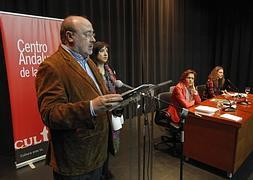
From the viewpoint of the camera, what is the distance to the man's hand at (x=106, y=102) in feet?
3.27

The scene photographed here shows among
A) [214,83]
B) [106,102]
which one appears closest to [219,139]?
[214,83]

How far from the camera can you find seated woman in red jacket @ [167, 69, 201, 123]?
2.98 m

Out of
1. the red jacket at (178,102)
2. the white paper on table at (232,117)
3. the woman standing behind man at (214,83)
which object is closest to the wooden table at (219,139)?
the white paper on table at (232,117)

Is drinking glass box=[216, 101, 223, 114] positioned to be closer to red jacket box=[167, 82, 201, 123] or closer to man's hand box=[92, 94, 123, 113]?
red jacket box=[167, 82, 201, 123]

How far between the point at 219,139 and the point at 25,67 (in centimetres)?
235

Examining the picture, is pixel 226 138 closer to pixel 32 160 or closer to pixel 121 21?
pixel 32 160

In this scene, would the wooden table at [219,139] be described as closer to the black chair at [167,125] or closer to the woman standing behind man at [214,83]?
the black chair at [167,125]

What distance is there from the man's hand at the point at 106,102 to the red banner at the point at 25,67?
190cm

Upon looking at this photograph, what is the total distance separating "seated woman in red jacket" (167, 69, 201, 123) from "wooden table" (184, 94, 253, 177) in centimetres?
20

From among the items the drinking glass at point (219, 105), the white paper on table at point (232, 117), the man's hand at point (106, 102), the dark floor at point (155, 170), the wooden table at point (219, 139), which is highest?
the man's hand at point (106, 102)

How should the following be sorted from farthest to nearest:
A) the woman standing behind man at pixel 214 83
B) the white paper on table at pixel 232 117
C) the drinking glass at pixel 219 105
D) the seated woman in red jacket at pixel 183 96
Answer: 1. the woman standing behind man at pixel 214 83
2. the seated woman in red jacket at pixel 183 96
3. the drinking glass at pixel 219 105
4. the white paper on table at pixel 232 117

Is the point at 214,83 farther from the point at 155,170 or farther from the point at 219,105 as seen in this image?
the point at 155,170

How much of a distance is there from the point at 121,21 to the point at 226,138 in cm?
290

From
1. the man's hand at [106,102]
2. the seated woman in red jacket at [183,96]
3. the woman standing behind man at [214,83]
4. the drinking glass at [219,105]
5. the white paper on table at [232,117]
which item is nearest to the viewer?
the man's hand at [106,102]
